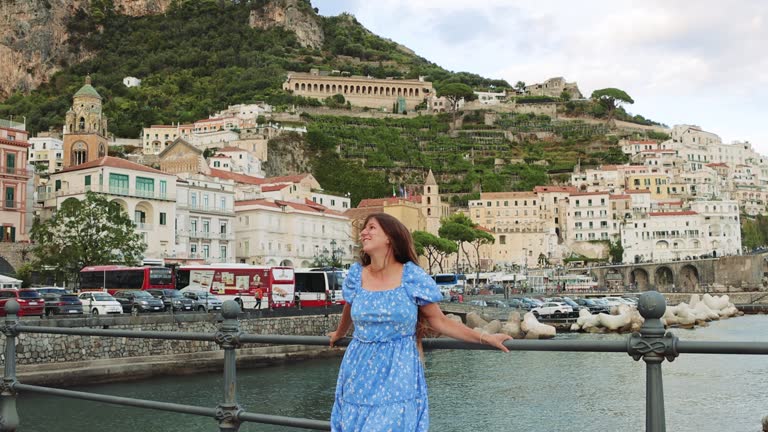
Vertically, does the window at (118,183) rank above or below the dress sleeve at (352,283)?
above

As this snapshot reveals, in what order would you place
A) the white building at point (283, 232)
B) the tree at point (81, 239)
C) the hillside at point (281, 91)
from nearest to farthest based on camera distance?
the tree at point (81, 239)
the white building at point (283, 232)
the hillside at point (281, 91)

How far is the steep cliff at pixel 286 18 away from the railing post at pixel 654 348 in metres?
148

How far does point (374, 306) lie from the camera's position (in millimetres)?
3547

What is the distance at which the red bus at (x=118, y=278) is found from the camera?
3453 centimetres

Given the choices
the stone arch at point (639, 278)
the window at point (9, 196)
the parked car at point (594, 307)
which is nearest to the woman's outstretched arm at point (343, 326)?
the window at point (9, 196)

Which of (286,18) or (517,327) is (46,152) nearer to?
(286,18)

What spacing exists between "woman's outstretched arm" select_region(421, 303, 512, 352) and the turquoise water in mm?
13542

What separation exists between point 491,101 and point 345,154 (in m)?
45.9

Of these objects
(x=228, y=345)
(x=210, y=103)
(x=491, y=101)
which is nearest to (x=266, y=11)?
(x=210, y=103)

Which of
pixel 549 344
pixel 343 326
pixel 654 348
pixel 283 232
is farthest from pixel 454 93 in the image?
pixel 654 348

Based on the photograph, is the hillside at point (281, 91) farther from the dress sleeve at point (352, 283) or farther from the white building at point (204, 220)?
the dress sleeve at point (352, 283)

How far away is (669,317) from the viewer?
50.8 meters

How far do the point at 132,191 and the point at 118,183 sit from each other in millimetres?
1021

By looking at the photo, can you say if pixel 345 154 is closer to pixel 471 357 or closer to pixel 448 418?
pixel 471 357
